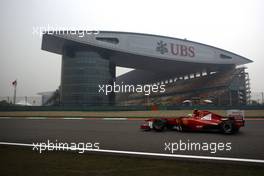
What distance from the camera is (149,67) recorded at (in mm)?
73312

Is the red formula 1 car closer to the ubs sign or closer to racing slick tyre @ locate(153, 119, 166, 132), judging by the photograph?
racing slick tyre @ locate(153, 119, 166, 132)

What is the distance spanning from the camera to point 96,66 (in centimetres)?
5447

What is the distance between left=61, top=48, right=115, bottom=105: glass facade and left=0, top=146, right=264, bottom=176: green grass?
157 feet

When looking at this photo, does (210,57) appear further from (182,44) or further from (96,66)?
(96,66)

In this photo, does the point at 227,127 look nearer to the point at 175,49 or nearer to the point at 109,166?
the point at 109,166

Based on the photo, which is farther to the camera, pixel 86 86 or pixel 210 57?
pixel 210 57

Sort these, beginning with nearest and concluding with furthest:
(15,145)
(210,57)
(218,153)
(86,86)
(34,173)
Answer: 1. (34,173)
2. (218,153)
3. (15,145)
4. (86,86)
5. (210,57)

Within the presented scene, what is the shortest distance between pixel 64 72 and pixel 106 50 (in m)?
10.7

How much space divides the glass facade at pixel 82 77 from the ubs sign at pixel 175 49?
1674 centimetres

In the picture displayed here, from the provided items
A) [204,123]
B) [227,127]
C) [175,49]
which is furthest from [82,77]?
[227,127]

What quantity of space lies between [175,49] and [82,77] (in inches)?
1052

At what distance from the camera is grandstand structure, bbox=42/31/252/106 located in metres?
53.7

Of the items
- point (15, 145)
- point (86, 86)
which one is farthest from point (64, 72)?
point (15, 145)

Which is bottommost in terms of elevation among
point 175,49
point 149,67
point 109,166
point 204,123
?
point 109,166
